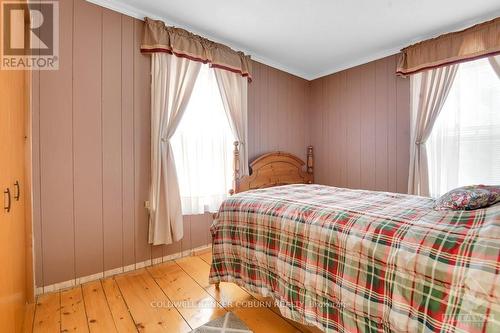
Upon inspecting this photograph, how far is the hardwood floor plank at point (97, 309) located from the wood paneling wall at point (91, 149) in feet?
0.58

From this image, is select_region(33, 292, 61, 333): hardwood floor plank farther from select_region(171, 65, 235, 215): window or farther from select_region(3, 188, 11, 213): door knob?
select_region(171, 65, 235, 215): window

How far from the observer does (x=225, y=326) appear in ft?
5.37

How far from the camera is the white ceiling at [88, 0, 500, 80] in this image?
7.72 ft

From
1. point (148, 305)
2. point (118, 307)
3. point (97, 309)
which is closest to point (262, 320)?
point (148, 305)

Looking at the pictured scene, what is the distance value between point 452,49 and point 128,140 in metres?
3.60

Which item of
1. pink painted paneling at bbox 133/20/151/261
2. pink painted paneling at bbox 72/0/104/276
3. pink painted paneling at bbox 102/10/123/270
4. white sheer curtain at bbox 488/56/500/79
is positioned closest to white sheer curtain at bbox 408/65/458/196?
white sheer curtain at bbox 488/56/500/79

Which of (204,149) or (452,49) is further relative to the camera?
(204,149)

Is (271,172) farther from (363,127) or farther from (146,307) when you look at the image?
(146,307)

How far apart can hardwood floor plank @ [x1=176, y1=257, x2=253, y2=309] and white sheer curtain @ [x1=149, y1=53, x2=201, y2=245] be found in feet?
1.13

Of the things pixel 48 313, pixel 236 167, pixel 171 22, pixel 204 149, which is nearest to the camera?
pixel 48 313

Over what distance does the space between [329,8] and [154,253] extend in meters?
3.06

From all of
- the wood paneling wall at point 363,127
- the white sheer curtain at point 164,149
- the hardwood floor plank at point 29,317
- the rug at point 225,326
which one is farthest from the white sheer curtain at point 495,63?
the hardwood floor plank at point 29,317

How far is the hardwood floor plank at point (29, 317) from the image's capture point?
161 cm

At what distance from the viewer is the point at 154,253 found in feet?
8.61
